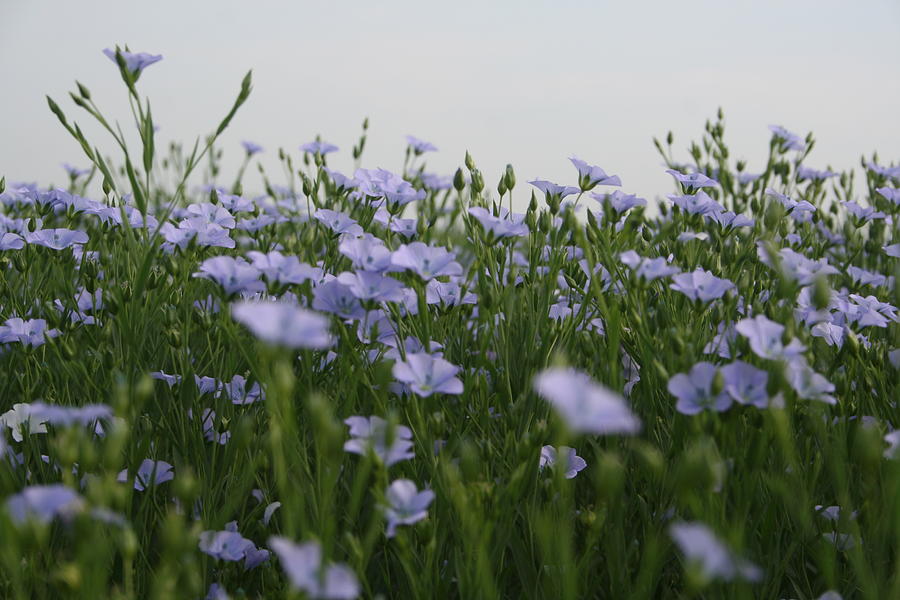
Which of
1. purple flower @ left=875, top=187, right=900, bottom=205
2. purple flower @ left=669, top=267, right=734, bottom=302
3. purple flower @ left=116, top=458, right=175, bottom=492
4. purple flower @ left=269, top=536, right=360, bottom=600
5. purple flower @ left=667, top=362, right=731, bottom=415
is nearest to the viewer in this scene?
purple flower @ left=269, top=536, right=360, bottom=600

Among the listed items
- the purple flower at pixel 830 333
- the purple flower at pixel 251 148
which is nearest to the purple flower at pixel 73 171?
the purple flower at pixel 251 148

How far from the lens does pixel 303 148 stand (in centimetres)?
354

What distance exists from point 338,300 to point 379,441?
1.27ft

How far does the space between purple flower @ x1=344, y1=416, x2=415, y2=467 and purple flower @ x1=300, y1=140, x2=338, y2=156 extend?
6.88 feet

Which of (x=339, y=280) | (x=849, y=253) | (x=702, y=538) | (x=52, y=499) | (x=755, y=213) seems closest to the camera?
(x=702, y=538)

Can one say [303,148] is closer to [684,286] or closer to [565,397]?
[684,286]

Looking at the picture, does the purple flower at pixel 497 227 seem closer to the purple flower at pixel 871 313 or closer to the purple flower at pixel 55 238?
the purple flower at pixel 871 313

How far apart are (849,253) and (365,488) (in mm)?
3002

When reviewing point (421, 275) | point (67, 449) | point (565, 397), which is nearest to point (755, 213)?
point (421, 275)

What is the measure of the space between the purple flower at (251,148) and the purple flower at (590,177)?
276cm

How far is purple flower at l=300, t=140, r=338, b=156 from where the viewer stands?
355 cm

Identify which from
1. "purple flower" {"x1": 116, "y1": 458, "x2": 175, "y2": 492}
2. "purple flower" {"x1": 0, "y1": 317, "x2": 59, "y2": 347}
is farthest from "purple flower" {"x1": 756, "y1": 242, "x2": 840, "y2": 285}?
"purple flower" {"x1": 0, "y1": 317, "x2": 59, "y2": 347}

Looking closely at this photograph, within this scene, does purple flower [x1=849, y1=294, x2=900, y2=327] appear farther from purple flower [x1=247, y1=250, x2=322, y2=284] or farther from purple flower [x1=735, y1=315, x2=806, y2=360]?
purple flower [x1=247, y1=250, x2=322, y2=284]

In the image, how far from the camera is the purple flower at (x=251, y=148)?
15.6 feet
